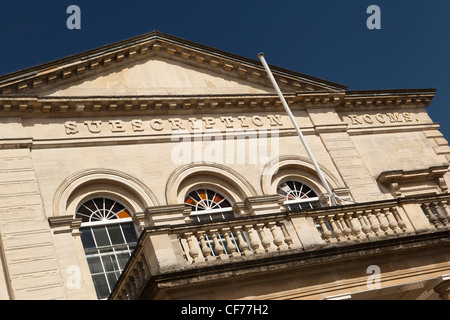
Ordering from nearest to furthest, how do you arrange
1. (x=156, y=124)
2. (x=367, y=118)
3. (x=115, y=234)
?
1. (x=115, y=234)
2. (x=156, y=124)
3. (x=367, y=118)

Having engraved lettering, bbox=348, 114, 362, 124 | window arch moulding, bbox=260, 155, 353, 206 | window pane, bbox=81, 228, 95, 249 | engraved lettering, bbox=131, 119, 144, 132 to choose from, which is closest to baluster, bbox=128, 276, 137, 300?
window pane, bbox=81, 228, 95, 249

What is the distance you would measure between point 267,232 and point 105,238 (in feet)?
15.1

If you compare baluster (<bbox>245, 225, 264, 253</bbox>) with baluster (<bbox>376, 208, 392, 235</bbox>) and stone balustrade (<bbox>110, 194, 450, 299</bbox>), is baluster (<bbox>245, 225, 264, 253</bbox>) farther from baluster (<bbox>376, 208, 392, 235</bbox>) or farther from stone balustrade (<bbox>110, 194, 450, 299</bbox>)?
baluster (<bbox>376, 208, 392, 235</bbox>)

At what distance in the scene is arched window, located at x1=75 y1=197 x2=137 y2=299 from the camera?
17106mm

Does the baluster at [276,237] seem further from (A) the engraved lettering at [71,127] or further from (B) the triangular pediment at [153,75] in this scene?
(B) the triangular pediment at [153,75]

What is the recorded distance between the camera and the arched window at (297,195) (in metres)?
20.6

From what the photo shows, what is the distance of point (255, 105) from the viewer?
22.0 meters

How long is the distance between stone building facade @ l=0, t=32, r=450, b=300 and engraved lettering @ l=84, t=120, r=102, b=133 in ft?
0.18

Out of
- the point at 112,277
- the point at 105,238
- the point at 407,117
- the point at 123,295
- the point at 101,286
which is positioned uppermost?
the point at 407,117

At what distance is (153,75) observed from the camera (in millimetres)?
21453

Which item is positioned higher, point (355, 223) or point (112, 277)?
point (112, 277)

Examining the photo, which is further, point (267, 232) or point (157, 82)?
point (157, 82)

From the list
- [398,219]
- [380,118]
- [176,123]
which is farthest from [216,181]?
[380,118]

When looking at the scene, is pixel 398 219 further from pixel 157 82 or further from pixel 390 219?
pixel 157 82
